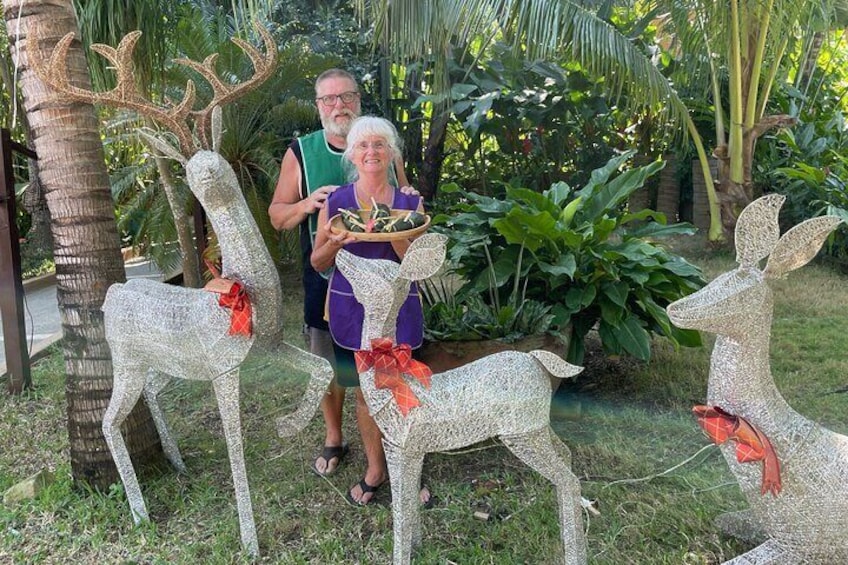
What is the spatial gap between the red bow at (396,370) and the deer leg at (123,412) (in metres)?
0.96

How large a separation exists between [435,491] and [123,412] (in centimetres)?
127

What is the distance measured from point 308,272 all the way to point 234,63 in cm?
370

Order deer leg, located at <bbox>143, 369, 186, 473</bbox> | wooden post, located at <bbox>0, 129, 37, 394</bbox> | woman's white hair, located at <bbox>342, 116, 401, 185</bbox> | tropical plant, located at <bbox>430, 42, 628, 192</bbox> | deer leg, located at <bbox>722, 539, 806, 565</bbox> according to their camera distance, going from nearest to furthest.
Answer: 1. deer leg, located at <bbox>722, 539, 806, 565</bbox>
2. woman's white hair, located at <bbox>342, 116, 401, 185</bbox>
3. deer leg, located at <bbox>143, 369, 186, 473</bbox>
4. wooden post, located at <bbox>0, 129, 37, 394</bbox>
5. tropical plant, located at <bbox>430, 42, 628, 192</bbox>

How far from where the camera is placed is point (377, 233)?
2064 millimetres

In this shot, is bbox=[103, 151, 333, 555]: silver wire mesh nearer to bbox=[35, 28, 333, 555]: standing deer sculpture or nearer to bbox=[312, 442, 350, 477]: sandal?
bbox=[35, 28, 333, 555]: standing deer sculpture

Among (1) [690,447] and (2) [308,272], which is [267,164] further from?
(1) [690,447]

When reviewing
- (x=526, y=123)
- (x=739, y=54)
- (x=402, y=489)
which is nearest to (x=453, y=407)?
(x=402, y=489)

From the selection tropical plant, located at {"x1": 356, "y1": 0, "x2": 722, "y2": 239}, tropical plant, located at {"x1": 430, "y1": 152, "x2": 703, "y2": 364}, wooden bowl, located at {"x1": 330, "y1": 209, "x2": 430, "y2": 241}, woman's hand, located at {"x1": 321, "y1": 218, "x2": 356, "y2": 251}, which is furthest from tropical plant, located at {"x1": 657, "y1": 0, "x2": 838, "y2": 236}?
woman's hand, located at {"x1": 321, "y1": 218, "x2": 356, "y2": 251}

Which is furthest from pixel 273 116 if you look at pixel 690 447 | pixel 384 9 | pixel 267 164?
pixel 690 447

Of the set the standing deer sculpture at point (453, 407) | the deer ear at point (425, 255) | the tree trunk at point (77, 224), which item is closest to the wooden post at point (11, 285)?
the tree trunk at point (77, 224)

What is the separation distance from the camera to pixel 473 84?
6.75m

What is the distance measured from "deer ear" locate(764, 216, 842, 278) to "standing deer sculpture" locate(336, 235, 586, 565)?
2.03ft

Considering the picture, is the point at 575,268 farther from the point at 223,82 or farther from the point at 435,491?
the point at 223,82

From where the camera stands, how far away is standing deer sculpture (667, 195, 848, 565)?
1.71 metres
